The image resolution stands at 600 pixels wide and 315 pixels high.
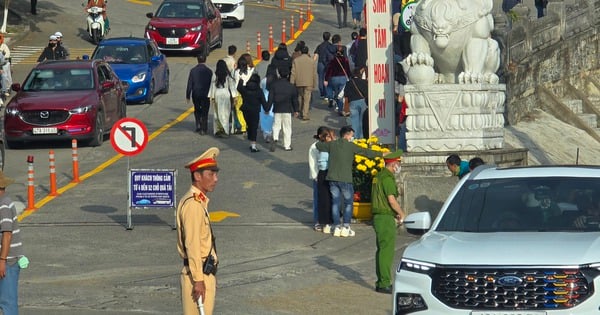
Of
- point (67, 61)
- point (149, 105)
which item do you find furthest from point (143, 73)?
point (67, 61)

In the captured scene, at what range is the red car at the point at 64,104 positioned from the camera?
29094mm

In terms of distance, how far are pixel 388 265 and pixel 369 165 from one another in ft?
17.7

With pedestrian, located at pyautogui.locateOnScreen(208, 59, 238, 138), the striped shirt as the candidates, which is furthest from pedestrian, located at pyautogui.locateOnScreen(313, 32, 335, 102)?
the striped shirt

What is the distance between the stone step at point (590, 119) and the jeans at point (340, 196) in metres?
15.8

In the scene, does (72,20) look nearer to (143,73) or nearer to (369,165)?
(143,73)

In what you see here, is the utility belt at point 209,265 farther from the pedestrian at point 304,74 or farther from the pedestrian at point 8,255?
the pedestrian at point 304,74

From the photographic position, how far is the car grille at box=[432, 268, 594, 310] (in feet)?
36.1

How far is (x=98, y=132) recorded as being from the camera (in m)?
29.7

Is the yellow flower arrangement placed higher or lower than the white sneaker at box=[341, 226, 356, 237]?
higher

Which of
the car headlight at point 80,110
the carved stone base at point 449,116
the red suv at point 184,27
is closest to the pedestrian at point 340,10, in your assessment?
the red suv at point 184,27

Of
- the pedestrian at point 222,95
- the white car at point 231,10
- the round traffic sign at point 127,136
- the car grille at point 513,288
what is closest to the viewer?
the car grille at point 513,288

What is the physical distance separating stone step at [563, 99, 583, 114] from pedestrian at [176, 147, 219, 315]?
26.5m

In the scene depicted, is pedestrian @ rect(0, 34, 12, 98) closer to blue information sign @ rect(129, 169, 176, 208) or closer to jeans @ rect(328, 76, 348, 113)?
jeans @ rect(328, 76, 348, 113)

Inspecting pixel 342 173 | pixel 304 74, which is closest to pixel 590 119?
pixel 304 74
